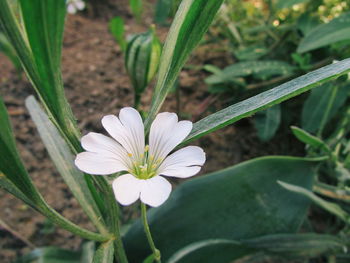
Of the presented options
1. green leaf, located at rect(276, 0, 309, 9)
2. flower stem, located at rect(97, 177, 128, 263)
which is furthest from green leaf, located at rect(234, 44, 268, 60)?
flower stem, located at rect(97, 177, 128, 263)

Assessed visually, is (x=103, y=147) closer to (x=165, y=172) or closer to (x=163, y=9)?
(x=165, y=172)

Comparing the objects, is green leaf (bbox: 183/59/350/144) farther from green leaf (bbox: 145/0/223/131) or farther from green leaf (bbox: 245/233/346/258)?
green leaf (bbox: 245/233/346/258)

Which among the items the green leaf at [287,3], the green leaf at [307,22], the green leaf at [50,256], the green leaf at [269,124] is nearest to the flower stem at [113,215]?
the green leaf at [50,256]

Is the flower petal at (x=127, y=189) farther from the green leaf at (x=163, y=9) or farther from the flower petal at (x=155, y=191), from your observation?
the green leaf at (x=163, y=9)

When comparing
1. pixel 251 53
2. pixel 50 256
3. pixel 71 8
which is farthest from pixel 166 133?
pixel 71 8

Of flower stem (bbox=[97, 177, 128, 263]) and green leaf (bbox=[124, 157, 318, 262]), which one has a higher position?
flower stem (bbox=[97, 177, 128, 263])

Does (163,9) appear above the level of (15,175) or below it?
above

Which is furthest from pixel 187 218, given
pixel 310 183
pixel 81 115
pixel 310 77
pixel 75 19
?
pixel 75 19
